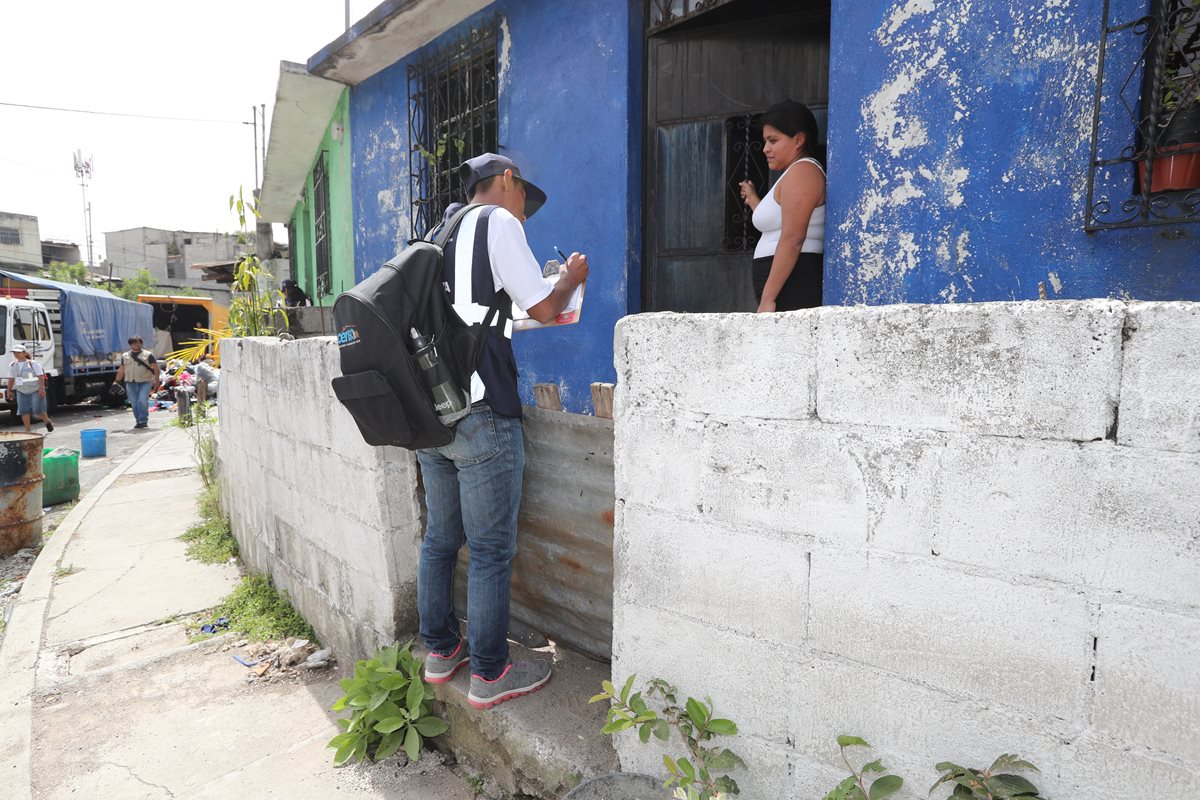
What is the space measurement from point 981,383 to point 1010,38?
2.23 meters

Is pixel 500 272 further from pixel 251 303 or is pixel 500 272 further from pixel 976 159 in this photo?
pixel 251 303

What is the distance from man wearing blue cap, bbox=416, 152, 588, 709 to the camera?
2104mm

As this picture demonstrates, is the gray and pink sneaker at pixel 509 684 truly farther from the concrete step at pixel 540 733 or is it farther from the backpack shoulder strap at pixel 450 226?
the backpack shoulder strap at pixel 450 226

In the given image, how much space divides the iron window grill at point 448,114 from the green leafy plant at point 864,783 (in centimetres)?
486

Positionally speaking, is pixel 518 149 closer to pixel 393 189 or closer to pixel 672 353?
pixel 393 189

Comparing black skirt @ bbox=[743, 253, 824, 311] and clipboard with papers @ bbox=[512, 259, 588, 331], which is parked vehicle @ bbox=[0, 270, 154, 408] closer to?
clipboard with papers @ bbox=[512, 259, 588, 331]

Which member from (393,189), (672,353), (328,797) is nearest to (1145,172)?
(672,353)

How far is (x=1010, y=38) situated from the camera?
8.99ft

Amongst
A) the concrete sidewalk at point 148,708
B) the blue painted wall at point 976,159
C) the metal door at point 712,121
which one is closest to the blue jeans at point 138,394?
the concrete sidewalk at point 148,708

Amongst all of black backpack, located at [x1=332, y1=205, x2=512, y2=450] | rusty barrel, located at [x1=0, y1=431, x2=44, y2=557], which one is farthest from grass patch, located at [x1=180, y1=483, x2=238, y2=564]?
black backpack, located at [x1=332, y1=205, x2=512, y2=450]

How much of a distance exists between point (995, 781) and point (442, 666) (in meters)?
1.74

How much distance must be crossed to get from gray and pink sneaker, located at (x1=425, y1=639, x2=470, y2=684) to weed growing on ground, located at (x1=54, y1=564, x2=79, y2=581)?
13.2ft

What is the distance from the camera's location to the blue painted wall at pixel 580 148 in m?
4.34

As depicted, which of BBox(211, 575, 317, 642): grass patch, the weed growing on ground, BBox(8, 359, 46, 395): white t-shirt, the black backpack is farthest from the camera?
BBox(8, 359, 46, 395): white t-shirt
